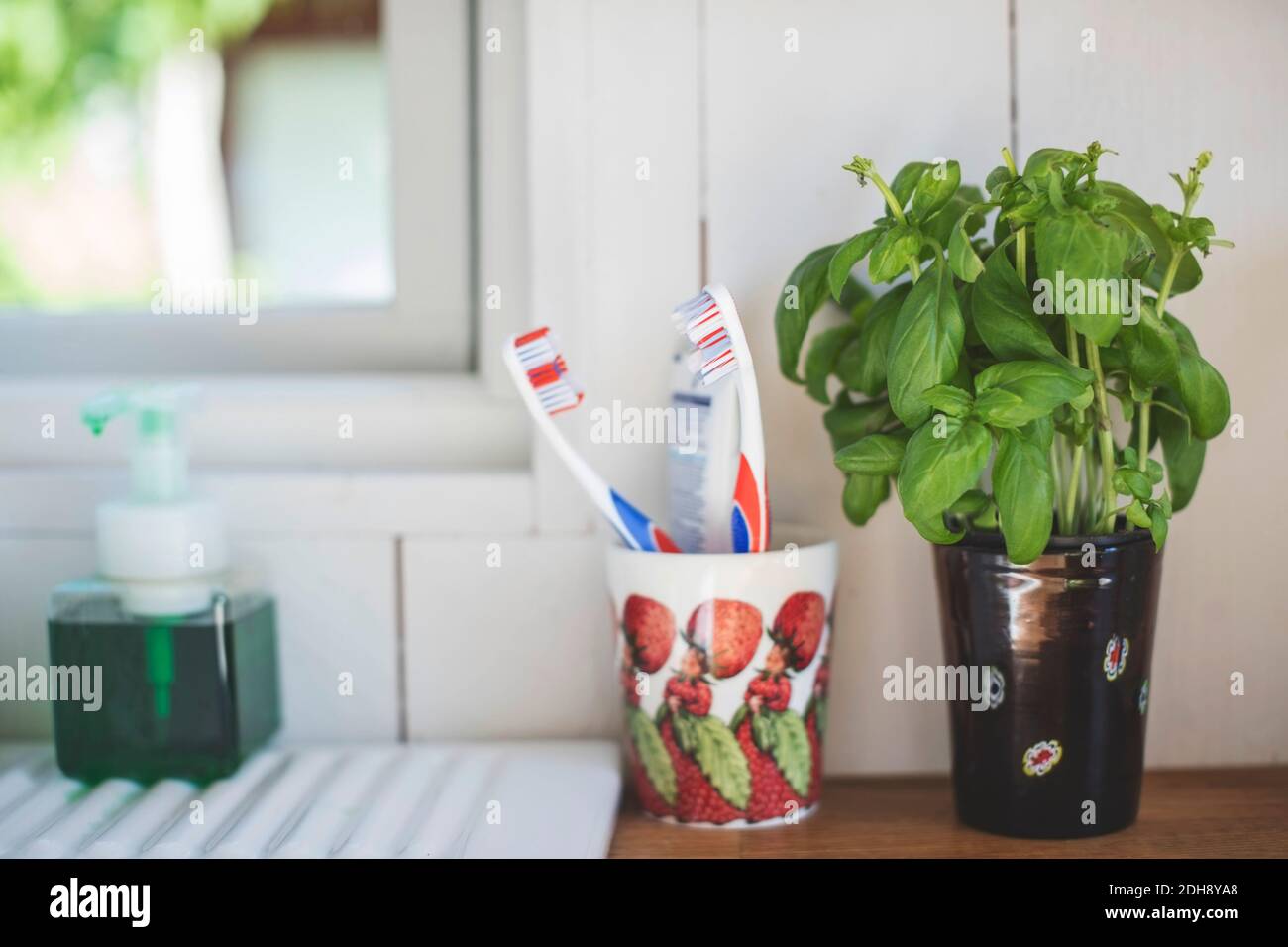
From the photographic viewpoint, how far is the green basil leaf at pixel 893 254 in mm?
519

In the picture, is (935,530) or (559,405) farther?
(559,405)

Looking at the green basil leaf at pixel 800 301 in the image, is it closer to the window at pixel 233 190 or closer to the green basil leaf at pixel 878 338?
the green basil leaf at pixel 878 338

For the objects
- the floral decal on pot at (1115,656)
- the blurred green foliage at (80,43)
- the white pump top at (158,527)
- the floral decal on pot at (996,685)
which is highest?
the blurred green foliage at (80,43)

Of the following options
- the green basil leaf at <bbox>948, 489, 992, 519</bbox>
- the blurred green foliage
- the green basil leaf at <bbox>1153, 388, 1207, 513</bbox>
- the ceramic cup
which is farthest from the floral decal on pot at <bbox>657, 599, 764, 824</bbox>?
the blurred green foliage

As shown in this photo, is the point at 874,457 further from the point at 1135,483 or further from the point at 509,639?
the point at 509,639

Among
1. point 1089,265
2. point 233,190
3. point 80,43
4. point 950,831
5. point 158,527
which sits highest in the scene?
point 80,43

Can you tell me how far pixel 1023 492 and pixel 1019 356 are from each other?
59mm

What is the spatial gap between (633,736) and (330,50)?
0.50m

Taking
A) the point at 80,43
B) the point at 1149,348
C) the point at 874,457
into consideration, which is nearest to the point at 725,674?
the point at 874,457

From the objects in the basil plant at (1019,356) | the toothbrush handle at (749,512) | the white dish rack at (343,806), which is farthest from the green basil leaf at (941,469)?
the white dish rack at (343,806)

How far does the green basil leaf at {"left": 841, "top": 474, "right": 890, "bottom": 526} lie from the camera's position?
0.57 metres

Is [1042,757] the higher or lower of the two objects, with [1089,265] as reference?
lower

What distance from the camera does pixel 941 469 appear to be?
477 millimetres

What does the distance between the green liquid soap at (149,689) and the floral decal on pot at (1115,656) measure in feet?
1.38
